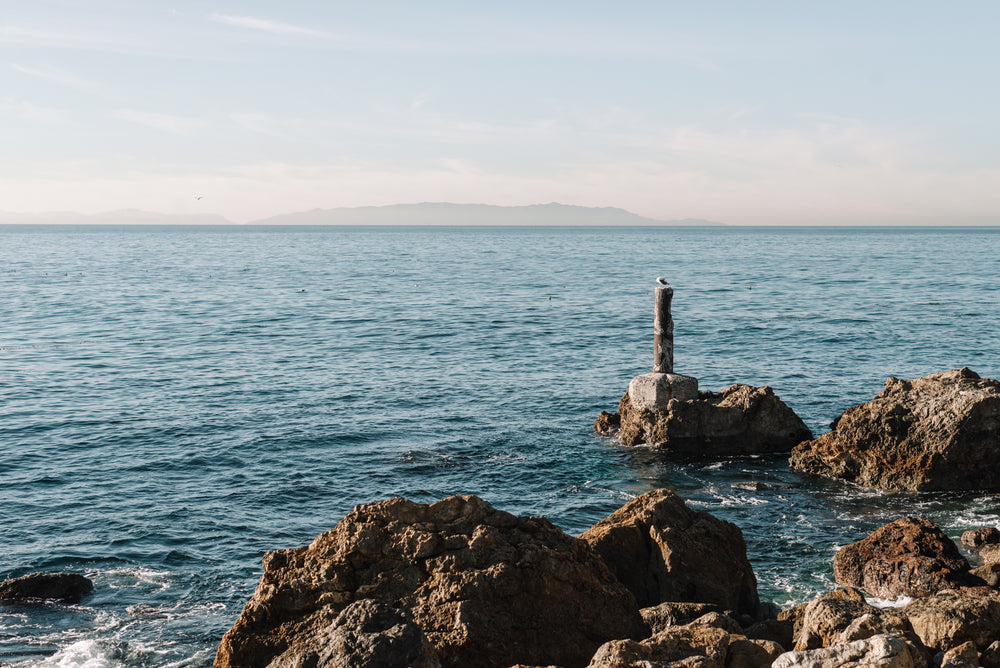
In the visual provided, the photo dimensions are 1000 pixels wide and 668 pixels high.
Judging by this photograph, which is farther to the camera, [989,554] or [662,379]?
[662,379]

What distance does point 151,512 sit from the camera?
21.3 metres

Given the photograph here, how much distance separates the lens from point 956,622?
10.9 meters

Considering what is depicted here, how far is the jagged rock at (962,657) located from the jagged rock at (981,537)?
9187mm

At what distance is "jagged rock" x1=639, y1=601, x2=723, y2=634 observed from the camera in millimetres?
12203

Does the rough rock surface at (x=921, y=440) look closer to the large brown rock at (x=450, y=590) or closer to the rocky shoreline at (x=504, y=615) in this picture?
the rocky shoreline at (x=504, y=615)

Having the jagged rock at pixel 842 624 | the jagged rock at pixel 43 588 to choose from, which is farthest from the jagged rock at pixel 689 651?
the jagged rock at pixel 43 588

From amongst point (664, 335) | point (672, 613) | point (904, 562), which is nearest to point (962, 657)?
point (672, 613)

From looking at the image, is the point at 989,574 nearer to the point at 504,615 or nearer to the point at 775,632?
the point at 775,632

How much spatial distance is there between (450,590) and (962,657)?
5835 millimetres

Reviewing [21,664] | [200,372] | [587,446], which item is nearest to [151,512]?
[21,664]

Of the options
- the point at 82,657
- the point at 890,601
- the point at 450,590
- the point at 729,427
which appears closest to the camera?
the point at 450,590

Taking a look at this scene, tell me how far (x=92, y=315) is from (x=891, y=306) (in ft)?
184

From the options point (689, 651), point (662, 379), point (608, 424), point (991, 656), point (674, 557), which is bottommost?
point (608, 424)

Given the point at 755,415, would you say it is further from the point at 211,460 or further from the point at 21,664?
the point at 21,664
